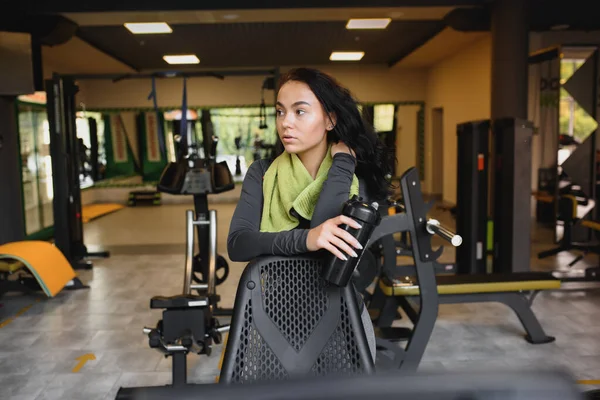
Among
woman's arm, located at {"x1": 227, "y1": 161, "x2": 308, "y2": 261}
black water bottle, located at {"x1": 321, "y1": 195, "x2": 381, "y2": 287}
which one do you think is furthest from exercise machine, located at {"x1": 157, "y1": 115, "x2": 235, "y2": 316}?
black water bottle, located at {"x1": 321, "y1": 195, "x2": 381, "y2": 287}

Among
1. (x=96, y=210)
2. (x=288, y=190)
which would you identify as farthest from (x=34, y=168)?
(x=288, y=190)

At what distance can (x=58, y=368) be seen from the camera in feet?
11.6

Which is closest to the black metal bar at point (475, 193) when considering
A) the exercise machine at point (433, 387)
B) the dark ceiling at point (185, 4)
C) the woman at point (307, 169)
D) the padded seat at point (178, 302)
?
the dark ceiling at point (185, 4)

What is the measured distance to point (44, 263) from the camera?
16.4ft

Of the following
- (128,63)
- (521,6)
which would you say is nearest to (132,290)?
(521,6)

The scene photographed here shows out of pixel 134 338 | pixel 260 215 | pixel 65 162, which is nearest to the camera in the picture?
pixel 260 215

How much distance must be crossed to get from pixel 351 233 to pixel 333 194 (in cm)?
17

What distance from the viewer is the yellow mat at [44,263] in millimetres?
4797

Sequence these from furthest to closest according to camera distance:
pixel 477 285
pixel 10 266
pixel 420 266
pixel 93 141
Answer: pixel 93 141
pixel 10 266
pixel 477 285
pixel 420 266

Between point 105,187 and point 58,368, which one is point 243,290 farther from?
point 105,187

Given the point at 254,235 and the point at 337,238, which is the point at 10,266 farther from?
the point at 337,238

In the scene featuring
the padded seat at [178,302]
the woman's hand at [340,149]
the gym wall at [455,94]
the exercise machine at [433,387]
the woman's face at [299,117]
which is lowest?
the padded seat at [178,302]

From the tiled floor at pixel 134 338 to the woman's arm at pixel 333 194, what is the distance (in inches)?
47.2

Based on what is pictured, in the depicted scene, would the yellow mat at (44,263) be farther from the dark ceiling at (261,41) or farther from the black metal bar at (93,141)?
the dark ceiling at (261,41)
